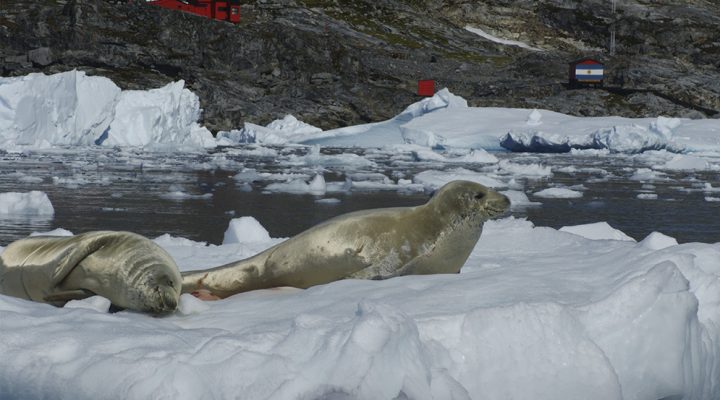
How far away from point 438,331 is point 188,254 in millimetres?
2822

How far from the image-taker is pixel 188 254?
5.53 meters

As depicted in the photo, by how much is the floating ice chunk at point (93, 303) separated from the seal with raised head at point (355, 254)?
1.86 feet

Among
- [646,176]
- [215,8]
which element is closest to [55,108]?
[646,176]

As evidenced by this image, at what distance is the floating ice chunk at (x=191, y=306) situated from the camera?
3553mm

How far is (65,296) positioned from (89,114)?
22730mm

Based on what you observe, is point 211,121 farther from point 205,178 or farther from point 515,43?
point 515,43

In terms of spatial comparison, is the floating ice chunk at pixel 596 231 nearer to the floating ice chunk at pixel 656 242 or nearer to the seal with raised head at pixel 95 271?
the floating ice chunk at pixel 656 242

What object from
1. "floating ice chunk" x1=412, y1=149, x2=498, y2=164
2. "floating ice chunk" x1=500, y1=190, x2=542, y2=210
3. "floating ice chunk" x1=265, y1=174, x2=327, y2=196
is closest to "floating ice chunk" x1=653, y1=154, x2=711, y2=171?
"floating ice chunk" x1=412, y1=149, x2=498, y2=164

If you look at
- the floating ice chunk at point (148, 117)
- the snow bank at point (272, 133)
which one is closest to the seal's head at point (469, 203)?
the floating ice chunk at point (148, 117)

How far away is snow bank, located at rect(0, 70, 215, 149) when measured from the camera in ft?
75.8

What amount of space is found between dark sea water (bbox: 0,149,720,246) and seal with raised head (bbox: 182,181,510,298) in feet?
17.2

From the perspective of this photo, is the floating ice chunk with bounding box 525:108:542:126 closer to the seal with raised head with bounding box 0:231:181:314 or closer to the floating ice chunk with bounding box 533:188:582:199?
the floating ice chunk with bounding box 533:188:582:199

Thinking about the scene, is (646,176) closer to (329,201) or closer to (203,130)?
(329,201)

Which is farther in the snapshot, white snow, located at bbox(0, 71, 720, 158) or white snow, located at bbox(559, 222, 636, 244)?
white snow, located at bbox(0, 71, 720, 158)
